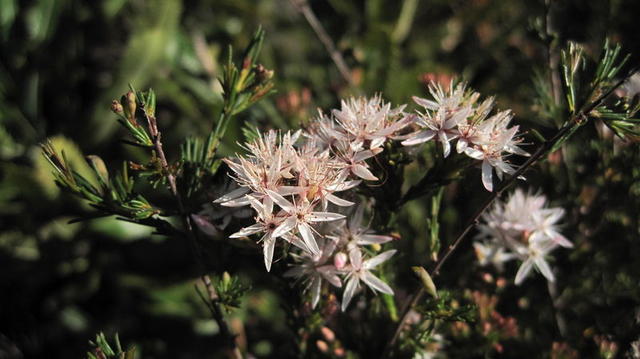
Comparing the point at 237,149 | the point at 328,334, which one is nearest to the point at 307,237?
the point at 328,334

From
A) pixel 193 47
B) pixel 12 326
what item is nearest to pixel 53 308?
pixel 12 326

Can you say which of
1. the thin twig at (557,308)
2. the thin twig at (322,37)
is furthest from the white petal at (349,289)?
the thin twig at (322,37)

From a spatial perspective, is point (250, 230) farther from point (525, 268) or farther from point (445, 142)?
point (525, 268)

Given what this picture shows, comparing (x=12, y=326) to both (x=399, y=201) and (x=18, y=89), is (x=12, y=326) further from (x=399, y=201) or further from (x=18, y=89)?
(x=399, y=201)

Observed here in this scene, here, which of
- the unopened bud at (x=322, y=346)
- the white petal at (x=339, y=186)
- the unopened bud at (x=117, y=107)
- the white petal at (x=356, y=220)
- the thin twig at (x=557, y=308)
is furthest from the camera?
the thin twig at (x=557, y=308)

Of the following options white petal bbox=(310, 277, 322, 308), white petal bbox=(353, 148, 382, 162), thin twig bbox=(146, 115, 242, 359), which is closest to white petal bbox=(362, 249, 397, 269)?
white petal bbox=(310, 277, 322, 308)

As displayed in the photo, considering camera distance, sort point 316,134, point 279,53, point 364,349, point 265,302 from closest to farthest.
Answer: point 316,134, point 364,349, point 265,302, point 279,53

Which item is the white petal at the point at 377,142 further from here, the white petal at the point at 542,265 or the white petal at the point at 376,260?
the white petal at the point at 542,265

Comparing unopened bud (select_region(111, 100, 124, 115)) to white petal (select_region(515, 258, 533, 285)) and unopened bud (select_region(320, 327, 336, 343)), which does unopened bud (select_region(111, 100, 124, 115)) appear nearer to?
unopened bud (select_region(320, 327, 336, 343))
